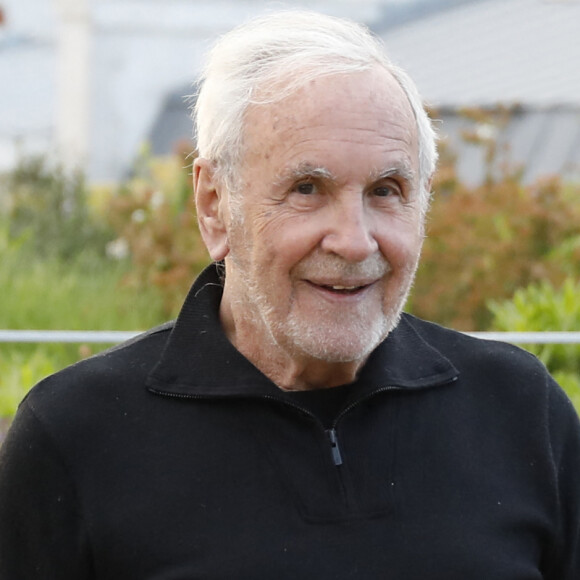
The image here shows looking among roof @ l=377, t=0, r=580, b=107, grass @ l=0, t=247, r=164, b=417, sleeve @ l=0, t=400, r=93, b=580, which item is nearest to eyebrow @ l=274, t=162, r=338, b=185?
sleeve @ l=0, t=400, r=93, b=580

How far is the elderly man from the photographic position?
202 centimetres

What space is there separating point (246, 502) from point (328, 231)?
49 centimetres

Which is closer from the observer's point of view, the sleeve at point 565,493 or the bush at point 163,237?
the sleeve at point 565,493

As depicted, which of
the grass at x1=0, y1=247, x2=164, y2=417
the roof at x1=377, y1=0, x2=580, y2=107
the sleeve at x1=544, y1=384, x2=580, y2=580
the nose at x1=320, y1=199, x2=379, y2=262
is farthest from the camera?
the roof at x1=377, y1=0, x2=580, y2=107

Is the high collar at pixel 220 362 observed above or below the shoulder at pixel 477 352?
above

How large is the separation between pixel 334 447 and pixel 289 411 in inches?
4.0

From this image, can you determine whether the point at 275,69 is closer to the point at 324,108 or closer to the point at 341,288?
the point at 324,108

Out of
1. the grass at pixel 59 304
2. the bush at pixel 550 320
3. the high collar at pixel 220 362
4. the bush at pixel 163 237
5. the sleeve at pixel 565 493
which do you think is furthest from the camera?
the bush at pixel 163 237

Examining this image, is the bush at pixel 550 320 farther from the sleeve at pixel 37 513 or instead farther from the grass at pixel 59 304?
→ the sleeve at pixel 37 513

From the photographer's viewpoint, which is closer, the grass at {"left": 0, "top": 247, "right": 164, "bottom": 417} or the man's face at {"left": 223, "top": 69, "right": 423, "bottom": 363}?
the man's face at {"left": 223, "top": 69, "right": 423, "bottom": 363}

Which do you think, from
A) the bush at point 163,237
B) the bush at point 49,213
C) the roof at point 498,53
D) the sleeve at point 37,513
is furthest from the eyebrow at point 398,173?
the roof at point 498,53

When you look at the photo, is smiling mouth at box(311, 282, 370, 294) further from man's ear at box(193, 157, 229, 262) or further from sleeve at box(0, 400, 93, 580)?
sleeve at box(0, 400, 93, 580)

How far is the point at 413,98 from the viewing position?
215 cm

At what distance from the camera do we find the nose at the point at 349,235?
2008mm
